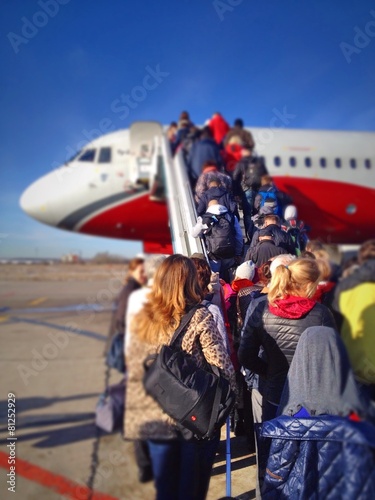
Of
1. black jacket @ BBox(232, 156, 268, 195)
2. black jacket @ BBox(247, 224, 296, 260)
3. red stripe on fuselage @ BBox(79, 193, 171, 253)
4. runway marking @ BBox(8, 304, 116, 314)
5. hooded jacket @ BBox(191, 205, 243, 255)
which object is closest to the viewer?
hooded jacket @ BBox(191, 205, 243, 255)

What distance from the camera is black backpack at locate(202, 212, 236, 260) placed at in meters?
3.04

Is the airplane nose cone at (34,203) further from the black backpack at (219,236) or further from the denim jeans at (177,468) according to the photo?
the denim jeans at (177,468)

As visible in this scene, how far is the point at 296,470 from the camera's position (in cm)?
160

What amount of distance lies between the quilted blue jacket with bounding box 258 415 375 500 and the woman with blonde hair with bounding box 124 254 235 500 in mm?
367

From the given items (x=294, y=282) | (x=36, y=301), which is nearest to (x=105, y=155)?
(x=36, y=301)

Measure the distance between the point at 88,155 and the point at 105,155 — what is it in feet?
2.07

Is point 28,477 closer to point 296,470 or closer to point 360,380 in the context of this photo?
point 296,470

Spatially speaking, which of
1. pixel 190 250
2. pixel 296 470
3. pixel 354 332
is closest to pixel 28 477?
pixel 296 470

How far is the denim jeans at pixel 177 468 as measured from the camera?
1694mm

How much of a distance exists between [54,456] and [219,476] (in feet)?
4.85

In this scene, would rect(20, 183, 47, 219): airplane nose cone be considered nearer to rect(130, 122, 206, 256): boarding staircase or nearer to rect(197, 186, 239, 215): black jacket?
rect(130, 122, 206, 256): boarding staircase

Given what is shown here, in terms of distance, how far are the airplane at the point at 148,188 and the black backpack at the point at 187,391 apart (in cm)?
802

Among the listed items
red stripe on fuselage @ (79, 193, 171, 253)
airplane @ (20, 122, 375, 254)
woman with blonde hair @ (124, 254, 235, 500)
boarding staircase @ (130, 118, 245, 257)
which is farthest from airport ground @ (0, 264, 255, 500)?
airplane @ (20, 122, 375, 254)

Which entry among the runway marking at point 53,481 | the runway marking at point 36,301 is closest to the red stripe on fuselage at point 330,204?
the runway marking at point 53,481
